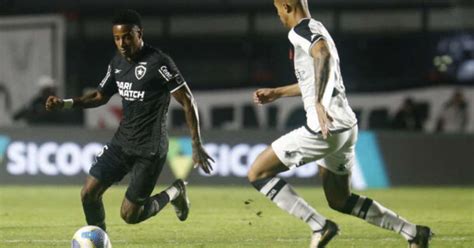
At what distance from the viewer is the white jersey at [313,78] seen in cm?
944

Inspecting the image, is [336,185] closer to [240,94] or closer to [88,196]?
[88,196]

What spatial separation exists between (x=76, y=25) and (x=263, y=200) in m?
10.2

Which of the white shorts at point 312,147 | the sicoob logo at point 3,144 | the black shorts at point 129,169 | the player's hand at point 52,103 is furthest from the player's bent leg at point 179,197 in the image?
the sicoob logo at point 3,144

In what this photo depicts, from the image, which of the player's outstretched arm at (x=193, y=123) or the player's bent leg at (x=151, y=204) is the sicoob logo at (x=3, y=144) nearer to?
the player's bent leg at (x=151, y=204)

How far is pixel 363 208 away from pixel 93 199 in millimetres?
2482

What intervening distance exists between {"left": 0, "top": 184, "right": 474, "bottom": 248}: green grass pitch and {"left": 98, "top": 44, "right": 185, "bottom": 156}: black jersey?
105 cm

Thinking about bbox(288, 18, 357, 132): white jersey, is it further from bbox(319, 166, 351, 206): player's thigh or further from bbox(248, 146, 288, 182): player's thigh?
bbox(319, 166, 351, 206): player's thigh

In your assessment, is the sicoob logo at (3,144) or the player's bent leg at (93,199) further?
the sicoob logo at (3,144)

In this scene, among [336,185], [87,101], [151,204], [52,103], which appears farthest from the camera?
[151,204]

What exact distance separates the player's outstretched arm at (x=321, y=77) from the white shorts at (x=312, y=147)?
0.82 feet

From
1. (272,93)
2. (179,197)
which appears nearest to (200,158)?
(272,93)

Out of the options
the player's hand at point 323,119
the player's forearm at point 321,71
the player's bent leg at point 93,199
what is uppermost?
the player's forearm at point 321,71

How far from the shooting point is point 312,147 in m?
9.54

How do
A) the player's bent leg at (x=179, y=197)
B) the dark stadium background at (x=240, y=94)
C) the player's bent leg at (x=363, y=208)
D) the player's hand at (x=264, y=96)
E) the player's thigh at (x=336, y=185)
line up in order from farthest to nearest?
the dark stadium background at (x=240, y=94)
the player's bent leg at (x=179, y=197)
the player's hand at (x=264, y=96)
the player's thigh at (x=336, y=185)
the player's bent leg at (x=363, y=208)
